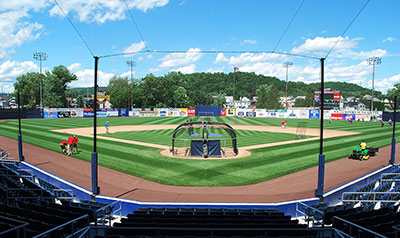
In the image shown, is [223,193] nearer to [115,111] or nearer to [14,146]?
[14,146]

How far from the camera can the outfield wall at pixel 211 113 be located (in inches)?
2688

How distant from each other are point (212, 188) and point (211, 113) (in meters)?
68.5

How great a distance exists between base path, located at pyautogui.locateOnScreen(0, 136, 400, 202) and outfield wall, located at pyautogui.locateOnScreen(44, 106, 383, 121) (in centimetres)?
5334

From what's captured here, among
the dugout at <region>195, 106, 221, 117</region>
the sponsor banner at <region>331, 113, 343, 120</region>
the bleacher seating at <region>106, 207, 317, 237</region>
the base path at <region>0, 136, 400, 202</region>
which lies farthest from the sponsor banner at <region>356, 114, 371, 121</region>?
the bleacher seating at <region>106, 207, 317, 237</region>

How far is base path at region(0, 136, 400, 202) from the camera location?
42.1 feet

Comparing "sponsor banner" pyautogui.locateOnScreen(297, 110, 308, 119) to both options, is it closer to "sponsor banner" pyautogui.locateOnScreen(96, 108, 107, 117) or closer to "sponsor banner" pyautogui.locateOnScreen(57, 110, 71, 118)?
"sponsor banner" pyautogui.locateOnScreen(96, 108, 107, 117)

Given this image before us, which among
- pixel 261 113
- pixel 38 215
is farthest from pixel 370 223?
pixel 261 113

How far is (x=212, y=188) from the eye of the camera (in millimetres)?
14133

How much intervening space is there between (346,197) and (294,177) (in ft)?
14.0

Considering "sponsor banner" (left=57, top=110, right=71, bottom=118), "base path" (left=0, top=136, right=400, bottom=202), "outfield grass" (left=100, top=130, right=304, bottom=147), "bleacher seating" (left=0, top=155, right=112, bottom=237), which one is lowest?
"base path" (left=0, top=136, right=400, bottom=202)

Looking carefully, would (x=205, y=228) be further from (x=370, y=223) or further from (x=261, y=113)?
(x=261, y=113)

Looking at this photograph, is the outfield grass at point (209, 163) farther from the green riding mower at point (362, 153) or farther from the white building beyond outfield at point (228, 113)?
the white building beyond outfield at point (228, 113)

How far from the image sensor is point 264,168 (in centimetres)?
1814

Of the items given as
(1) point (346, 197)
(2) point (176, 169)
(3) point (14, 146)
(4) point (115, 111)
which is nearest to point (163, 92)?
(4) point (115, 111)
